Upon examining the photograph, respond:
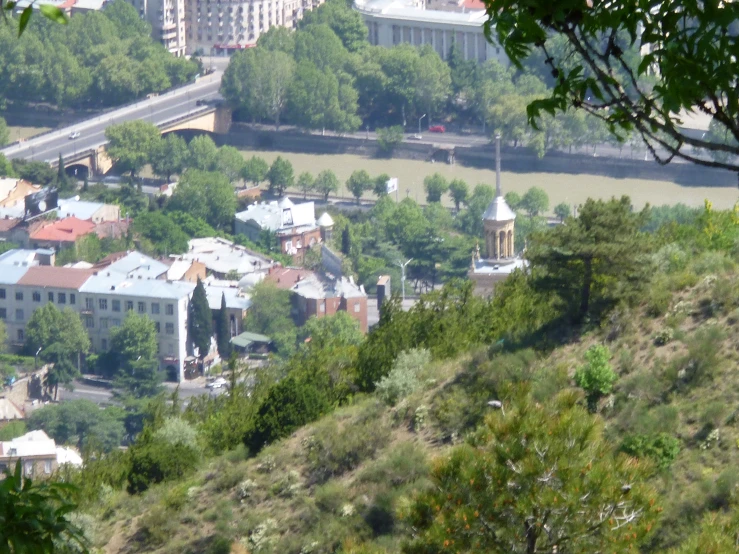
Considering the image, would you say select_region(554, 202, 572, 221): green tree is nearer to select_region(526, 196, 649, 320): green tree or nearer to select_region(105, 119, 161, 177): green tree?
select_region(105, 119, 161, 177): green tree

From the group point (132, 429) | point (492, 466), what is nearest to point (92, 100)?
point (132, 429)

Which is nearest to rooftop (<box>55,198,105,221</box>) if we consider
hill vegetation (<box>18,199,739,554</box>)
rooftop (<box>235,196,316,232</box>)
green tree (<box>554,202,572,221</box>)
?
rooftop (<box>235,196,316,232</box>)

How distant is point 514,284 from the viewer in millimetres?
10398

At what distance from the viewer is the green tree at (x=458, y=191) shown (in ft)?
106

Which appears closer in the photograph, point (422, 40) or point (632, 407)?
point (632, 407)

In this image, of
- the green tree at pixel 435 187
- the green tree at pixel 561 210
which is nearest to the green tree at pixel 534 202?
the green tree at pixel 561 210

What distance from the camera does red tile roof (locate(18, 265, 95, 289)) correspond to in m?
28.0

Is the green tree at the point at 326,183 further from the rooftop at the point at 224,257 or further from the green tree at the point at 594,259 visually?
the green tree at the point at 594,259

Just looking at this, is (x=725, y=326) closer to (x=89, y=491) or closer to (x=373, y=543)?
(x=373, y=543)

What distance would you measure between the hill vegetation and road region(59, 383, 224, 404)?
48.9ft

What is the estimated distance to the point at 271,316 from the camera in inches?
1071

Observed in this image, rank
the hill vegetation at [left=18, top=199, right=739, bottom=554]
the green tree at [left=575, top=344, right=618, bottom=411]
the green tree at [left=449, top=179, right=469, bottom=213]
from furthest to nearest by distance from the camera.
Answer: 1. the green tree at [left=449, top=179, right=469, bottom=213]
2. the green tree at [left=575, top=344, right=618, bottom=411]
3. the hill vegetation at [left=18, top=199, right=739, bottom=554]

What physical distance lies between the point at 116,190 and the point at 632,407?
28272 mm

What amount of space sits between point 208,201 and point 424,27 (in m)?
12.2
